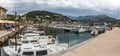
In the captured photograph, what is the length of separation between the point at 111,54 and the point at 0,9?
11114 centimetres

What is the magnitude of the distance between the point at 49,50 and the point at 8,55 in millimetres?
3671

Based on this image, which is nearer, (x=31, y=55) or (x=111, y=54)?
(x=111, y=54)

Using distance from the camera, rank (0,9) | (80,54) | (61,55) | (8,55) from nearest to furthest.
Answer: (61,55) → (80,54) → (8,55) → (0,9)

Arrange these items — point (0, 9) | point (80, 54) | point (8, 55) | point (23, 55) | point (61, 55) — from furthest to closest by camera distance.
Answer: point (0, 9) < point (8, 55) < point (23, 55) < point (80, 54) < point (61, 55)

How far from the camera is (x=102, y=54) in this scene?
16.9 meters

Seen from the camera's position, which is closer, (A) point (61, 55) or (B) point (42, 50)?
(A) point (61, 55)

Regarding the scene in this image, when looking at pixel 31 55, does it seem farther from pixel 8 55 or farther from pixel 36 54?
pixel 8 55

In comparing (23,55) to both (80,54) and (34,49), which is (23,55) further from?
(80,54)

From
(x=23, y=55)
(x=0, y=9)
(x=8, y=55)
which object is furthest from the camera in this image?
(x=0, y=9)

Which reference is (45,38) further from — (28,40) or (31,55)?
(31,55)

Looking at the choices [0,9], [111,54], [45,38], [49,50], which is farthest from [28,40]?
[0,9]

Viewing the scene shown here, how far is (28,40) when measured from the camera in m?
37.1

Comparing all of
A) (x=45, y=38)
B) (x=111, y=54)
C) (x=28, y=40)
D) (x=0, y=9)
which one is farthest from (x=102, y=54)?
(x=0, y=9)

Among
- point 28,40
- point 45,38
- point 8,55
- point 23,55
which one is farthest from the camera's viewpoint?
point 45,38
